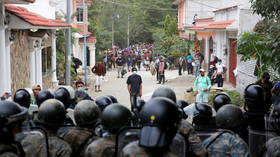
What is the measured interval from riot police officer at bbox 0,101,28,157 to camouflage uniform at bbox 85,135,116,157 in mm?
693

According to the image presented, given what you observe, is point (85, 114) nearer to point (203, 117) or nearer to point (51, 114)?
point (51, 114)

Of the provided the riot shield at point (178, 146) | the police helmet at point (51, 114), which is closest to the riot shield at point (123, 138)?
Answer: the riot shield at point (178, 146)

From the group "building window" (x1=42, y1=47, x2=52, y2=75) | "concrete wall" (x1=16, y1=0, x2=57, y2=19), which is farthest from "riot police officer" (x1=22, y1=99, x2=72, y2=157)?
"building window" (x1=42, y1=47, x2=52, y2=75)

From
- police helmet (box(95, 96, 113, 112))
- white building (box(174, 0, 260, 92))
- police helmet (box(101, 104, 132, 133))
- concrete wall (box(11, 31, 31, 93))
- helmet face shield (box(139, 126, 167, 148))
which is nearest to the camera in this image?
helmet face shield (box(139, 126, 167, 148))

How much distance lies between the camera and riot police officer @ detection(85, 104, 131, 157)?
4137 mm

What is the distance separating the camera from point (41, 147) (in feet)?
13.6

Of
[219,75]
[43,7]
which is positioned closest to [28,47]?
[43,7]

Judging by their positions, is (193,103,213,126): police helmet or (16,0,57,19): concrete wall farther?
(16,0,57,19): concrete wall

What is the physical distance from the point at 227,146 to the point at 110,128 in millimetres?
1110

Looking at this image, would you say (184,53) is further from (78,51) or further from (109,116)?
(109,116)

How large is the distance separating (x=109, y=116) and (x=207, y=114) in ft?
4.50

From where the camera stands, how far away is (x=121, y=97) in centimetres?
1962

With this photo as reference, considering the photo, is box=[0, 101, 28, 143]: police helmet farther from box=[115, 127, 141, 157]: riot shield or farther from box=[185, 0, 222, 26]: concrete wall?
box=[185, 0, 222, 26]: concrete wall

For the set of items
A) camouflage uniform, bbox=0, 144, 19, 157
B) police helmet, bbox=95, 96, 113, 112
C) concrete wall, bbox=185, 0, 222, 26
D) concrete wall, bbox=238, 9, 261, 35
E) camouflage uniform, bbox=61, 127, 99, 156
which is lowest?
camouflage uniform, bbox=61, 127, 99, 156
